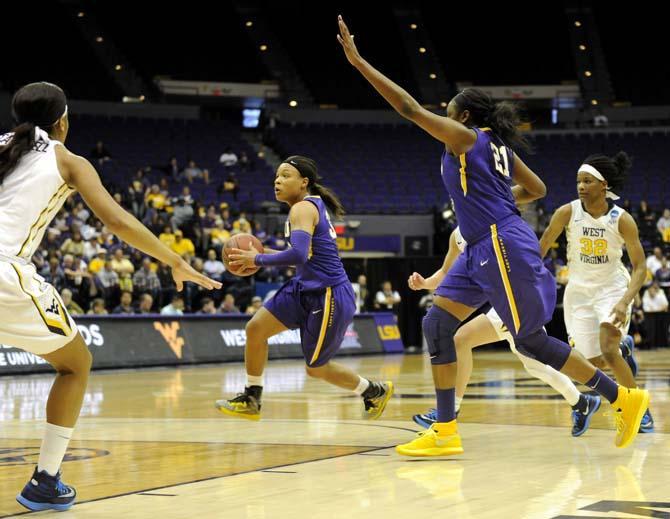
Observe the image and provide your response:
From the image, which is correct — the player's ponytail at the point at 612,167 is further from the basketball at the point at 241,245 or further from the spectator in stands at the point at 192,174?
the spectator in stands at the point at 192,174

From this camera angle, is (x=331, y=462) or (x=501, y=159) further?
(x=501, y=159)

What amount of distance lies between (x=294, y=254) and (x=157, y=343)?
9936 millimetres

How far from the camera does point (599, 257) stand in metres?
7.86

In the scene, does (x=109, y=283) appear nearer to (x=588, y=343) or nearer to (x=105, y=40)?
(x=588, y=343)

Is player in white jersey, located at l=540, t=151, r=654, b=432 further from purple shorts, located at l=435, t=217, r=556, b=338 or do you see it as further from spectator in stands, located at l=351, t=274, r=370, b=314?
spectator in stands, located at l=351, t=274, r=370, b=314

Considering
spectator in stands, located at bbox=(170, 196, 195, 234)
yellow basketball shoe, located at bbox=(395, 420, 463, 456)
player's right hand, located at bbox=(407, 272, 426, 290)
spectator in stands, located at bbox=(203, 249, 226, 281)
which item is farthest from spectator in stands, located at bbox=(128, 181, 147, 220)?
yellow basketball shoe, located at bbox=(395, 420, 463, 456)

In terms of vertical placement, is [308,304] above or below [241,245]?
below

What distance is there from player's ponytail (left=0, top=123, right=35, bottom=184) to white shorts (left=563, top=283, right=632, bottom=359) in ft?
15.4

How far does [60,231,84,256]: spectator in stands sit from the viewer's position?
18.2 m

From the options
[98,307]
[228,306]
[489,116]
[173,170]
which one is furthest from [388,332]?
[489,116]

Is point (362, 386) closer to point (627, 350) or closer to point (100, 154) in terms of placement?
point (627, 350)

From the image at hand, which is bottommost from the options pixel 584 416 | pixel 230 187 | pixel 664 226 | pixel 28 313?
pixel 584 416

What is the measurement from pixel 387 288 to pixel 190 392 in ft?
37.8

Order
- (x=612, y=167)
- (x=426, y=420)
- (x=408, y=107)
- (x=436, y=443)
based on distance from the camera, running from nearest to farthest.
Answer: (x=408, y=107) → (x=436, y=443) → (x=426, y=420) → (x=612, y=167)
